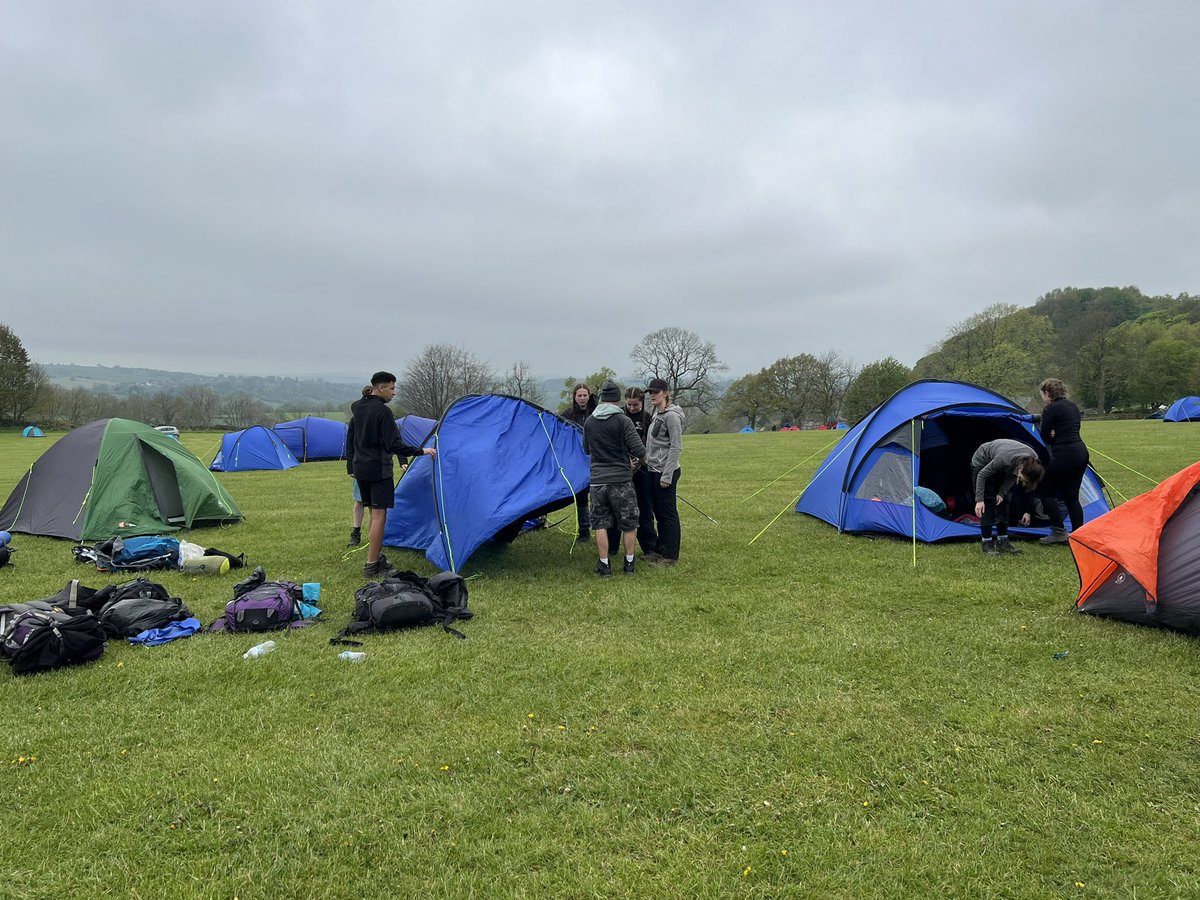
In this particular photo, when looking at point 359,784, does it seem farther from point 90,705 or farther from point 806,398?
point 806,398

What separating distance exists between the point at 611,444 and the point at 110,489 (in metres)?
7.52

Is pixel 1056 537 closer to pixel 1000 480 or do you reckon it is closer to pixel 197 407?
pixel 1000 480

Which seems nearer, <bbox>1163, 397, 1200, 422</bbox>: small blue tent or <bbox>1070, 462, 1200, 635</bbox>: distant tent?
<bbox>1070, 462, 1200, 635</bbox>: distant tent

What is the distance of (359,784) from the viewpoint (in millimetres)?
3256

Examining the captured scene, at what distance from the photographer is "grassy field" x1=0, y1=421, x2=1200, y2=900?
268 centimetres

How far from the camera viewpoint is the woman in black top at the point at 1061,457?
7.65m

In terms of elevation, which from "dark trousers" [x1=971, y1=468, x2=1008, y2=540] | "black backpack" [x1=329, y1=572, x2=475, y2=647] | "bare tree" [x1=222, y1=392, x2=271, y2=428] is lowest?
"black backpack" [x1=329, y1=572, x2=475, y2=647]

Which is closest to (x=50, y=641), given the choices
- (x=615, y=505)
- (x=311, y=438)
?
(x=615, y=505)

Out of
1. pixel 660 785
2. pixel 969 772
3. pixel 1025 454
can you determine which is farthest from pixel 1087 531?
pixel 660 785

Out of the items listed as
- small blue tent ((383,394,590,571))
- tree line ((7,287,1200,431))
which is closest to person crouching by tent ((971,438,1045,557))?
small blue tent ((383,394,590,571))

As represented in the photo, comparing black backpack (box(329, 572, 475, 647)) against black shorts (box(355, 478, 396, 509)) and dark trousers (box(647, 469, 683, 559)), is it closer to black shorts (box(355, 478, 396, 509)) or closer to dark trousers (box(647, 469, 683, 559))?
black shorts (box(355, 478, 396, 509))

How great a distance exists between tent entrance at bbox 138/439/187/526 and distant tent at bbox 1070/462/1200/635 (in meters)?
11.2

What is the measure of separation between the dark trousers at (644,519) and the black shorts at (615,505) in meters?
0.66

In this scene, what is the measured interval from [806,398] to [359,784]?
212ft
